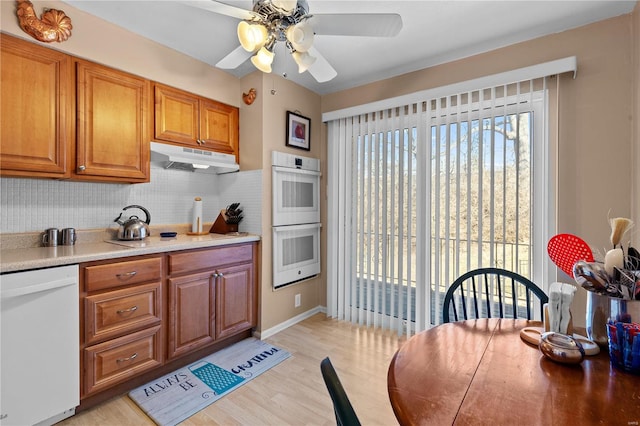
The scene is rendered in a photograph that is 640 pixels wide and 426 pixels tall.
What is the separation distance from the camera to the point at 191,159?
2453 mm

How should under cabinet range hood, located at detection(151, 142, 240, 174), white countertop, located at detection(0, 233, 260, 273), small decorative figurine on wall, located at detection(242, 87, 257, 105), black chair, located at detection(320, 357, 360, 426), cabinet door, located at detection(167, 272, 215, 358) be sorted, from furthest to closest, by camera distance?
1. small decorative figurine on wall, located at detection(242, 87, 257, 105)
2. under cabinet range hood, located at detection(151, 142, 240, 174)
3. cabinet door, located at detection(167, 272, 215, 358)
4. white countertop, located at detection(0, 233, 260, 273)
5. black chair, located at detection(320, 357, 360, 426)

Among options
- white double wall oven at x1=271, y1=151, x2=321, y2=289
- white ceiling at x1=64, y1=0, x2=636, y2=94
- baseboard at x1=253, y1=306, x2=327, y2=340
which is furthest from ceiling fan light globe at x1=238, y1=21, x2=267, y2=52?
baseboard at x1=253, y1=306, x2=327, y2=340

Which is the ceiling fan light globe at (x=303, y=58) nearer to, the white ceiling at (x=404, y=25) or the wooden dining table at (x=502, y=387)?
the white ceiling at (x=404, y=25)

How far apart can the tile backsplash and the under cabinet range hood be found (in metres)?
0.12

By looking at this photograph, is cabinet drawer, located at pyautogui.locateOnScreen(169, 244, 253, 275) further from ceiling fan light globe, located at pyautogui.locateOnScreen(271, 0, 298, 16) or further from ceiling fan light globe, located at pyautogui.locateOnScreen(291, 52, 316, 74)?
ceiling fan light globe, located at pyautogui.locateOnScreen(271, 0, 298, 16)

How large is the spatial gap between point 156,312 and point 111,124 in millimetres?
1353

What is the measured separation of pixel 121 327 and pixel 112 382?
32cm

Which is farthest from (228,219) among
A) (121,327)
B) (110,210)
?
(121,327)

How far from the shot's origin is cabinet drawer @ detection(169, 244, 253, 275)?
6.94ft

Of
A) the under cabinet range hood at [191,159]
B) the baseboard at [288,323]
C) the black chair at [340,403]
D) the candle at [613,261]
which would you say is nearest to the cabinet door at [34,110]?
the under cabinet range hood at [191,159]

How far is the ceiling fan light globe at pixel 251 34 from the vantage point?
1.45 meters

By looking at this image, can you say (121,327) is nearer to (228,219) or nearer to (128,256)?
(128,256)

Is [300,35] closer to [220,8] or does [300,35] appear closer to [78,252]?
[220,8]

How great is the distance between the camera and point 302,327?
295cm
